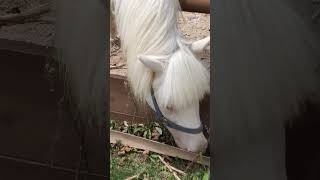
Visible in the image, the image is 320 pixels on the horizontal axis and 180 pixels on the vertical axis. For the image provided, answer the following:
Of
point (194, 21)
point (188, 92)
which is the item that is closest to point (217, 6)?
point (194, 21)

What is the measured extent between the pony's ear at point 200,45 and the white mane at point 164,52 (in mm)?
16

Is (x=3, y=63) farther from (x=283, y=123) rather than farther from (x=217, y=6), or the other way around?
(x=283, y=123)

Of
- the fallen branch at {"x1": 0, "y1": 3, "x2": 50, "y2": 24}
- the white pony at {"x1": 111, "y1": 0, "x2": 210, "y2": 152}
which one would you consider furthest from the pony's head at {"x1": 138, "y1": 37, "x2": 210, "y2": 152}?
the fallen branch at {"x1": 0, "y1": 3, "x2": 50, "y2": 24}

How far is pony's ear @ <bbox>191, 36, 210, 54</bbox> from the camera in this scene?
1.21 metres

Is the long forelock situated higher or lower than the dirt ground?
lower

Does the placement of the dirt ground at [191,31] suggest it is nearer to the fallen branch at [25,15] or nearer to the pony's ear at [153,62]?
the pony's ear at [153,62]

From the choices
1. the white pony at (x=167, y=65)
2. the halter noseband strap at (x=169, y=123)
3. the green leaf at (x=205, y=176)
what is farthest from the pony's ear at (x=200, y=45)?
the green leaf at (x=205, y=176)

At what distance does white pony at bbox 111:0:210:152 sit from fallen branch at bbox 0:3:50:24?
0.19 m

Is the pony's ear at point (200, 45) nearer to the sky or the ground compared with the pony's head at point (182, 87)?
nearer to the sky

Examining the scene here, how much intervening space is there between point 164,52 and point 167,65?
3 cm

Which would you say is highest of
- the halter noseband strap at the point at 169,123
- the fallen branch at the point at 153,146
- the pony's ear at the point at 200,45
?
the pony's ear at the point at 200,45

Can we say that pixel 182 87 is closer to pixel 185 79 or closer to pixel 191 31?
pixel 185 79

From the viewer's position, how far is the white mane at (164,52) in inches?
48.9

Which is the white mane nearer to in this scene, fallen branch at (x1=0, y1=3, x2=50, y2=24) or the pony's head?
the pony's head
